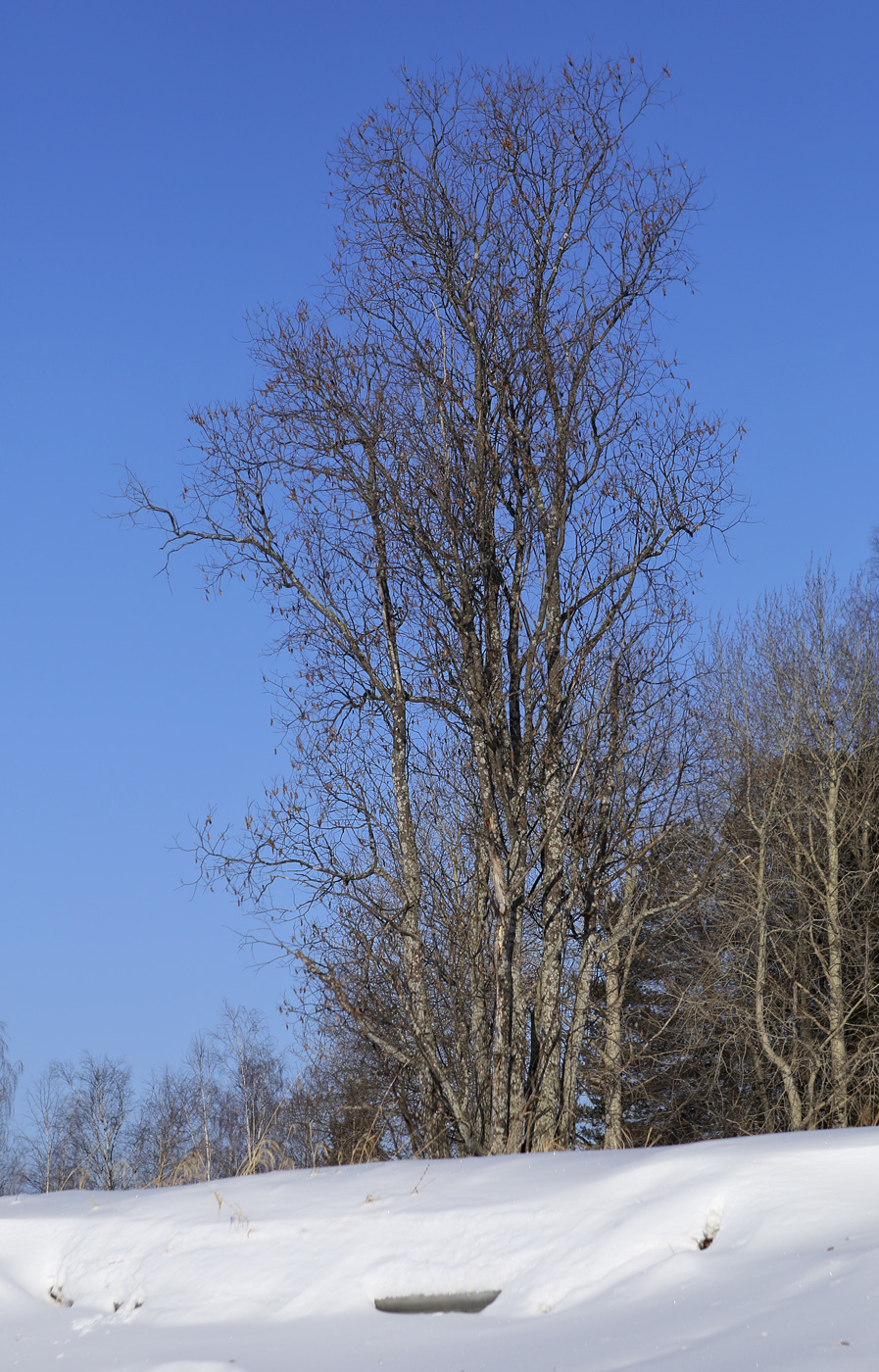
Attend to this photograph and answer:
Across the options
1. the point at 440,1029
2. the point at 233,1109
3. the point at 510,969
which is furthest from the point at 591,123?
the point at 233,1109

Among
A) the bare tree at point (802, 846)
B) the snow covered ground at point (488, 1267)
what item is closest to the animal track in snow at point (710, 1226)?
the snow covered ground at point (488, 1267)

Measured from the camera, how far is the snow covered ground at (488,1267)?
355cm

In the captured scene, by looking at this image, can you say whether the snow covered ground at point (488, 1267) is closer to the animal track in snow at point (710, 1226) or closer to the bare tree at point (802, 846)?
the animal track in snow at point (710, 1226)

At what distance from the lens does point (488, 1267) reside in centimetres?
457

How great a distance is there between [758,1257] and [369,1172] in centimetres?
247

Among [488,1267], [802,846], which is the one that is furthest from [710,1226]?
[802,846]

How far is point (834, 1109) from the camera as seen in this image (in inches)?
714

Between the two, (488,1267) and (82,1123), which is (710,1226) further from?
(82,1123)

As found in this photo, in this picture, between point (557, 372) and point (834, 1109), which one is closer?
point (557, 372)

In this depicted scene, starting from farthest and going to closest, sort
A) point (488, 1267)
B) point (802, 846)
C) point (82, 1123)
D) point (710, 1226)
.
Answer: point (82, 1123) < point (802, 846) < point (488, 1267) < point (710, 1226)

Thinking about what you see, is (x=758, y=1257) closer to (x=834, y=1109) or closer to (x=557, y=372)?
(x=557, y=372)

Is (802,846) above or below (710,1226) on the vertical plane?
above

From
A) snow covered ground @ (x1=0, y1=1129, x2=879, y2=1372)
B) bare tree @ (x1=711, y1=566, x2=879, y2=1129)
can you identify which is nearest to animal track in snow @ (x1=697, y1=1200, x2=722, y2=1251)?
snow covered ground @ (x1=0, y1=1129, x2=879, y2=1372)

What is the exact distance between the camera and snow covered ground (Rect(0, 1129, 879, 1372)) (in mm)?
3555
